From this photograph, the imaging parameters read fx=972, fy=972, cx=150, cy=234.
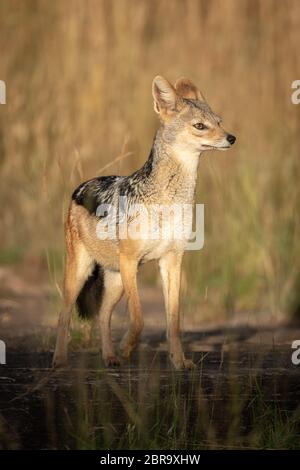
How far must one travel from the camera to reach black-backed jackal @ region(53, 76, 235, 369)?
22.6 ft

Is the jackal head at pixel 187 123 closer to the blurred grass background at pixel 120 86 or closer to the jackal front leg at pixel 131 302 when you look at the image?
the jackal front leg at pixel 131 302

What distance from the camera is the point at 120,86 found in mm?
11742

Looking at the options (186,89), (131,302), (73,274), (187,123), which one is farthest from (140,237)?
(186,89)

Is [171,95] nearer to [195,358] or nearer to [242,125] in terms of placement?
[195,358]

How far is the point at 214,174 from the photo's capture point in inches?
359

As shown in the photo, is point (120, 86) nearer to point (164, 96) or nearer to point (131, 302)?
point (164, 96)

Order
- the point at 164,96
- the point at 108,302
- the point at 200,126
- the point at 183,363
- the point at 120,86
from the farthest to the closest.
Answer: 1. the point at 120,86
2. the point at 108,302
3. the point at 164,96
4. the point at 200,126
5. the point at 183,363

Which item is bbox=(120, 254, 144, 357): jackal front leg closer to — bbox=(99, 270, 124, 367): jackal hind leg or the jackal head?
bbox=(99, 270, 124, 367): jackal hind leg

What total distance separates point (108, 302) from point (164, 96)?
1.65m

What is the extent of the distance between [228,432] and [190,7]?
24.0 ft

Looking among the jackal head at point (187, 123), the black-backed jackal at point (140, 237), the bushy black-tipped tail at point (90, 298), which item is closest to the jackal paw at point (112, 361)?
the black-backed jackal at point (140, 237)

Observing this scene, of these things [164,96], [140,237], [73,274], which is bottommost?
[73,274]

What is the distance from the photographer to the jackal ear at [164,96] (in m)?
7.19
